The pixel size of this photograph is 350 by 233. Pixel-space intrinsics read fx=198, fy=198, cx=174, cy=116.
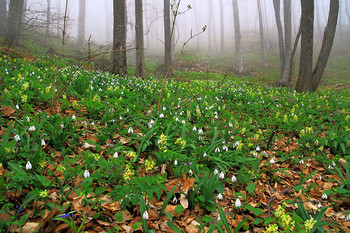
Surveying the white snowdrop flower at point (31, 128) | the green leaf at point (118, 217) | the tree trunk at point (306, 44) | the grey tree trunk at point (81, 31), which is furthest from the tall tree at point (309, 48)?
the grey tree trunk at point (81, 31)

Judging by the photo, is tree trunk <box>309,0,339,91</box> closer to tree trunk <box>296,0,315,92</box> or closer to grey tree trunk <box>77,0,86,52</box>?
tree trunk <box>296,0,315,92</box>

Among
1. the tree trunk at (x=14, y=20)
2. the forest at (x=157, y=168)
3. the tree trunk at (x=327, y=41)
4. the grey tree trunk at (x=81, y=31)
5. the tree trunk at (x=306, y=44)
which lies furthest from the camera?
the grey tree trunk at (x=81, y=31)

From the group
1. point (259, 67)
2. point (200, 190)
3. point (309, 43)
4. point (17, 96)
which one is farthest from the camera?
point (259, 67)

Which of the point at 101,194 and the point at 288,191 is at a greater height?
the point at 101,194

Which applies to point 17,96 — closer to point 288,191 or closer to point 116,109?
point 116,109

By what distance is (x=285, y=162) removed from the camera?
332 centimetres

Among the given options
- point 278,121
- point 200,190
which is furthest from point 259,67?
point 200,190

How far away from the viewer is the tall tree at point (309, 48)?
7.25 m

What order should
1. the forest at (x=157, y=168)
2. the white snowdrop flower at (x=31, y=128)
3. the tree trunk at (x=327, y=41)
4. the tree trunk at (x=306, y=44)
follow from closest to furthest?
the forest at (x=157, y=168)
the white snowdrop flower at (x=31, y=128)
the tree trunk at (x=306, y=44)
the tree trunk at (x=327, y=41)

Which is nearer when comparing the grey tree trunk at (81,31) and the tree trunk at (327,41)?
the tree trunk at (327,41)

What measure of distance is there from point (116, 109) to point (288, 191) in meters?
3.08

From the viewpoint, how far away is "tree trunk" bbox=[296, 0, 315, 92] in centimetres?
717

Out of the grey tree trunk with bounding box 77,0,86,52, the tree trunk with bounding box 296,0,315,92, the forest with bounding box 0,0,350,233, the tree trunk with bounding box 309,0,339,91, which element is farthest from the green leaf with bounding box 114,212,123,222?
the grey tree trunk with bounding box 77,0,86,52

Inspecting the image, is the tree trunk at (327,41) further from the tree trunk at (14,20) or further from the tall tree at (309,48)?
the tree trunk at (14,20)
